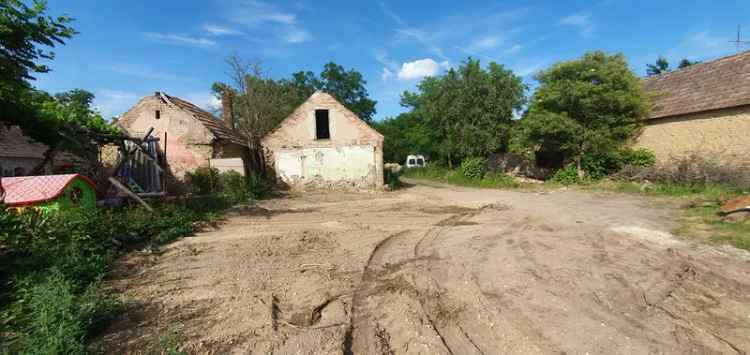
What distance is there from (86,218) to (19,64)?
279 centimetres

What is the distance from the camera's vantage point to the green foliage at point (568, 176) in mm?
16794

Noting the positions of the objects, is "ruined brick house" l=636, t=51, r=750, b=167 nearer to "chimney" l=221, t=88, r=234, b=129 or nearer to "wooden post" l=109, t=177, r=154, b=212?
"wooden post" l=109, t=177, r=154, b=212

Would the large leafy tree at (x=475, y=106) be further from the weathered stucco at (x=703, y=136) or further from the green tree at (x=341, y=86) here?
the green tree at (x=341, y=86)

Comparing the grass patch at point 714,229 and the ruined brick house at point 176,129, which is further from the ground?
the ruined brick house at point 176,129

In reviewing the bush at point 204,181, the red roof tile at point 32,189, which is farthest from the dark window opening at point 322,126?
the red roof tile at point 32,189

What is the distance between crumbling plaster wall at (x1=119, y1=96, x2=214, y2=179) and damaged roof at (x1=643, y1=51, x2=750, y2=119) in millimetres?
21772

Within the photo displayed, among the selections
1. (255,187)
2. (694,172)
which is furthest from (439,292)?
(694,172)

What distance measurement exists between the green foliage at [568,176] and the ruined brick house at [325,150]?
32.6 feet

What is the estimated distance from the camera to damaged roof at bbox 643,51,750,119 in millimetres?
13789

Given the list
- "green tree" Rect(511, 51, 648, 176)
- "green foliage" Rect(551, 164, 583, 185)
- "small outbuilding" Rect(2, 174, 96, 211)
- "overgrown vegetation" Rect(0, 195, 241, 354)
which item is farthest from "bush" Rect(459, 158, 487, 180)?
"small outbuilding" Rect(2, 174, 96, 211)

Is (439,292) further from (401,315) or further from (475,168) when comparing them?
(475,168)

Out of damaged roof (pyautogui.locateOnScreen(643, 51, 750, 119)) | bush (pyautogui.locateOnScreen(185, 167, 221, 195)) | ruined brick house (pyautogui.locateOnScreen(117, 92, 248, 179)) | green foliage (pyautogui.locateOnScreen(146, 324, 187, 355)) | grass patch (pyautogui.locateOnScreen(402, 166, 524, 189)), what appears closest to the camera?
green foliage (pyautogui.locateOnScreen(146, 324, 187, 355))

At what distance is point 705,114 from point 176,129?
2371 cm

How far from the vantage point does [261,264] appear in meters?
5.16
